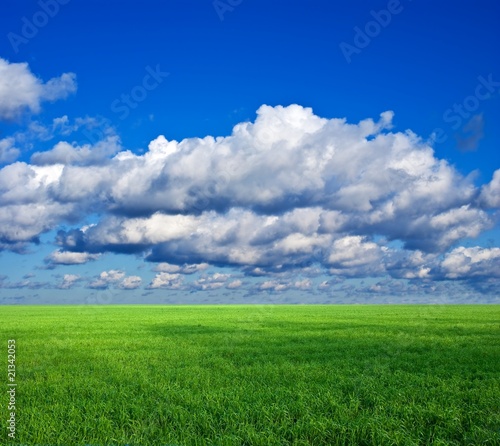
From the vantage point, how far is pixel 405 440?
372 inches

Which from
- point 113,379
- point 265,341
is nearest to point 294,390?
point 113,379

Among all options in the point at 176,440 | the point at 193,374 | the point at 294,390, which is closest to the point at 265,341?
the point at 193,374

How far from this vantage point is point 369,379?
49.0 ft

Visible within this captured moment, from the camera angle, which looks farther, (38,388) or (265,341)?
(265,341)

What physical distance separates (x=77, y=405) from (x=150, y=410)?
6.86 feet

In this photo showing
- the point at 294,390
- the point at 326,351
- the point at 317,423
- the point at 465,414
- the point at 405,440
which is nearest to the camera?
the point at 405,440

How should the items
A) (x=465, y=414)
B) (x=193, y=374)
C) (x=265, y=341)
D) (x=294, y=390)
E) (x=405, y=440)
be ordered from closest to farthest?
(x=405, y=440) < (x=465, y=414) < (x=294, y=390) < (x=193, y=374) < (x=265, y=341)

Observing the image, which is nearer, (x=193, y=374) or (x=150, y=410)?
(x=150, y=410)

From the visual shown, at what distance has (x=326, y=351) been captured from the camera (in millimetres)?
22406

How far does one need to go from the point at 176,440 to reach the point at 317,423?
3212 millimetres

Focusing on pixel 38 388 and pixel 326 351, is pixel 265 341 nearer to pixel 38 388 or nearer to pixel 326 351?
pixel 326 351

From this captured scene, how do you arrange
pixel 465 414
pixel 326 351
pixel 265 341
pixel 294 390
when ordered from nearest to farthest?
pixel 465 414 → pixel 294 390 → pixel 326 351 → pixel 265 341

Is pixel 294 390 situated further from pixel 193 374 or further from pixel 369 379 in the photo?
pixel 193 374

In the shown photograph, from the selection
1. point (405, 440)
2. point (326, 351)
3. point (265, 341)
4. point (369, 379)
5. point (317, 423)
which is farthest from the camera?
point (265, 341)
